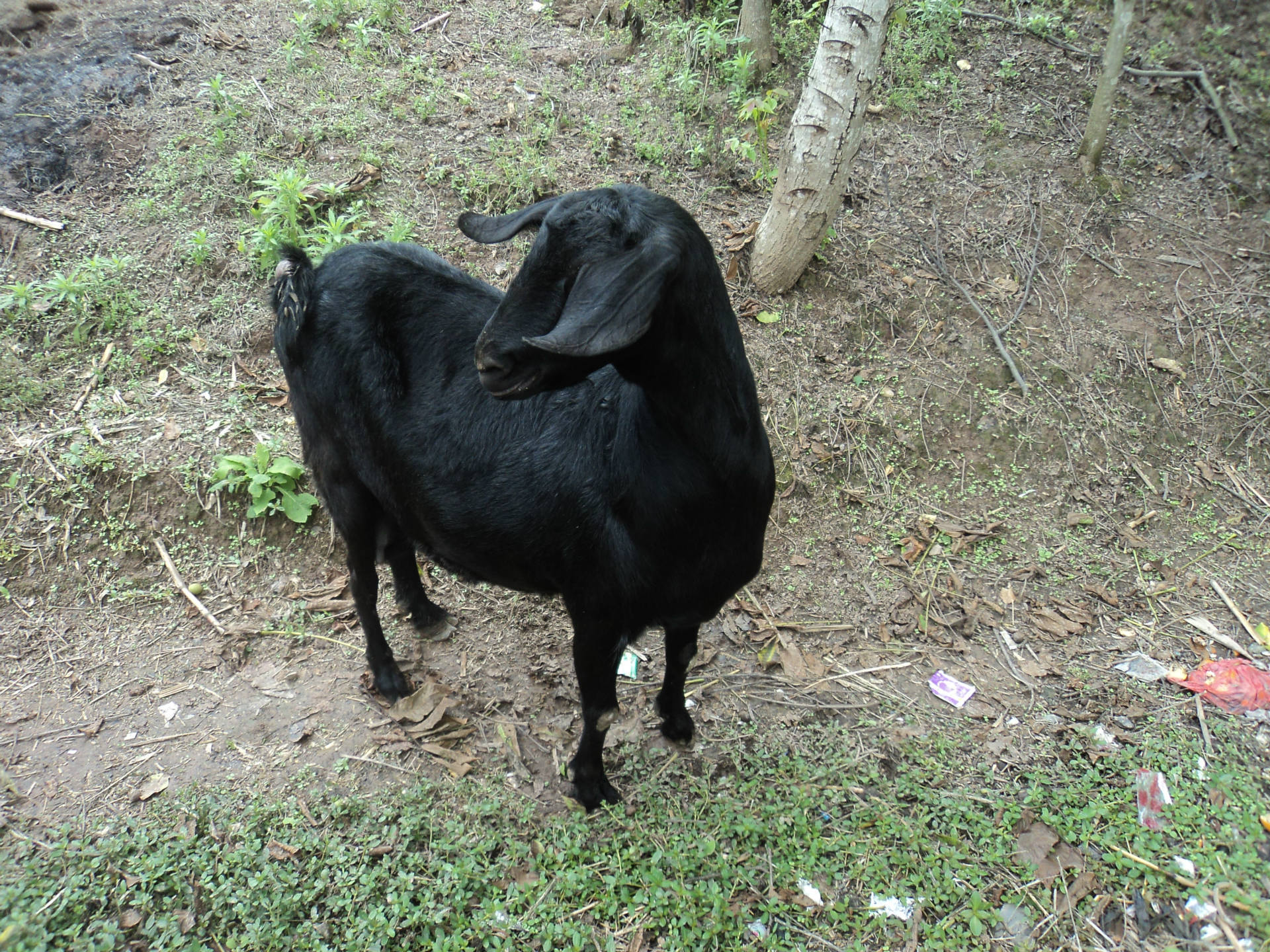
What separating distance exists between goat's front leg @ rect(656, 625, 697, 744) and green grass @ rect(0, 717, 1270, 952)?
161 millimetres

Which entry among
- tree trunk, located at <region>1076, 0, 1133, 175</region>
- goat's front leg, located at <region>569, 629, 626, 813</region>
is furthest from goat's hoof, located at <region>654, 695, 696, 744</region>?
tree trunk, located at <region>1076, 0, 1133, 175</region>

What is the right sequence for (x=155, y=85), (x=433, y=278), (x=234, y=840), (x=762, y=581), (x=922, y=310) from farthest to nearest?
(x=155, y=85)
(x=922, y=310)
(x=762, y=581)
(x=433, y=278)
(x=234, y=840)

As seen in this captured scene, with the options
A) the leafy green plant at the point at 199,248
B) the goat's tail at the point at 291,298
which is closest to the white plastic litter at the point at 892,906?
the goat's tail at the point at 291,298

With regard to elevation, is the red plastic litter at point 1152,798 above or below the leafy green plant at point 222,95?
below

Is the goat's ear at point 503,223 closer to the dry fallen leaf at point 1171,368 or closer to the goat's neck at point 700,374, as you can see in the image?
the goat's neck at point 700,374

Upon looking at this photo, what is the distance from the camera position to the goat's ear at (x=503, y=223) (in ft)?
8.16

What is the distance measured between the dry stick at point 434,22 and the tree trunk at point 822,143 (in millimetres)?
3910

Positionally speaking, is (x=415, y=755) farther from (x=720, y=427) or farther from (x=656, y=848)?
(x=720, y=427)

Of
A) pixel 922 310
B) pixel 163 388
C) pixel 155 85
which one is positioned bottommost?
pixel 163 388

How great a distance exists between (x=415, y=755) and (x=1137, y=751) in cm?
319

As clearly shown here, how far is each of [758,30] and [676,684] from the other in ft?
17.2

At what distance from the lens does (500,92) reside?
6367mm

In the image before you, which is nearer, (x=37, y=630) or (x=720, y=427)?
(x=720, y=427)

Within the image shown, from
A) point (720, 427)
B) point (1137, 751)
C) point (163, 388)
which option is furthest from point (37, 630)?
point (1137, 751)
